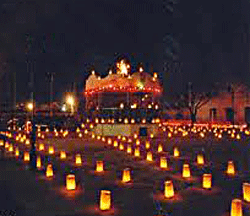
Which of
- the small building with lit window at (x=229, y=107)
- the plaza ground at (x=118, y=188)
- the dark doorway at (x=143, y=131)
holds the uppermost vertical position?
the small building with lit window at (x=229, y=107)

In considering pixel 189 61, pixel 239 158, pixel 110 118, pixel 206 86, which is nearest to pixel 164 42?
pixel 189 61

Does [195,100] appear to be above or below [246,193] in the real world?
above

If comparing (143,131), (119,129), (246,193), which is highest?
(119,129)

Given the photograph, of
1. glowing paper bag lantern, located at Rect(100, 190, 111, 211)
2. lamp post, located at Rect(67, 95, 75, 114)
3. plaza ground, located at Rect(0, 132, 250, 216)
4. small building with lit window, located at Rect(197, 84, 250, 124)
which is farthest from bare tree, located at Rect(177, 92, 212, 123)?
glowing paper bag lantern, located at Rect(100, 190, 111, 211)

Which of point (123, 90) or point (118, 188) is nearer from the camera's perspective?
point (118, 188)

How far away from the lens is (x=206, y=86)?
1678 inches

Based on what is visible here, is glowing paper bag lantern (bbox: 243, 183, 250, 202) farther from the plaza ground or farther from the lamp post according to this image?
the lamp post

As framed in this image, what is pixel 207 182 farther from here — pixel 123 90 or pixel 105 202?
pixel 123 90

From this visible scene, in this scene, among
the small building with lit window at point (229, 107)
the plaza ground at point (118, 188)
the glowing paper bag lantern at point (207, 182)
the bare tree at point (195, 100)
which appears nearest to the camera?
the plaza ground at point (118, 188)

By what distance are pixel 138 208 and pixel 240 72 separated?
3469 cm

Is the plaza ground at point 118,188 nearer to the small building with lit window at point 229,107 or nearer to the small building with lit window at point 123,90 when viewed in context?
the small building with lit window at point 123,90

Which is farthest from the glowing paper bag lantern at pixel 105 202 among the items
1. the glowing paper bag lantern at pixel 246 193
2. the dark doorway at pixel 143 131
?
the dark doorway at pixel 143 131

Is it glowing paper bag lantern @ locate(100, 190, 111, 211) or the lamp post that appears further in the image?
the lamp post

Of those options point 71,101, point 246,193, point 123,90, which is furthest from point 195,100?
point 246,193
